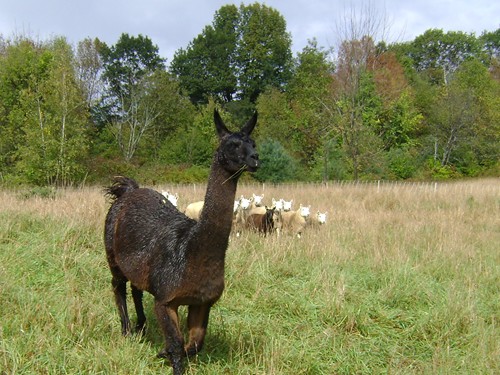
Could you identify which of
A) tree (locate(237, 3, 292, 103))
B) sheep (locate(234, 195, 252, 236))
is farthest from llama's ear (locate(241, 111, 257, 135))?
tree (locate(237, 3, 292, 103))

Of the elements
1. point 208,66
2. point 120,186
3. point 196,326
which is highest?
point 208,66

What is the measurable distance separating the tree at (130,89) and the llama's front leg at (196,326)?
97.7 feet

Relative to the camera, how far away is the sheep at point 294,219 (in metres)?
9.54

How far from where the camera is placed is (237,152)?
317 cm

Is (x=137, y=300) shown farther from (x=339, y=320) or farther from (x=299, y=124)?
(x=299, y=124)

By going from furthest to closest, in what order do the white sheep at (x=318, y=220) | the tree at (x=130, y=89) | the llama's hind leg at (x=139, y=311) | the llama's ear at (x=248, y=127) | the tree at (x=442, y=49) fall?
the tree at (x=442, y=49) → the tree at (x=130, y=89) → the white sheep at (x=318, y=220) → the llama's hind leg at (x=139, y=311) → the llama's ear at (x=248, y=127)

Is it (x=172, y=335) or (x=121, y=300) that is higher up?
(x=172, y=335)

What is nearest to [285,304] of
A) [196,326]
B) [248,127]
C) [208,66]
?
[196,326]

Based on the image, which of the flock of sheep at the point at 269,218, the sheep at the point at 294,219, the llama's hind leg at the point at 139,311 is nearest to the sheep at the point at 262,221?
the flock of sheep at the point at 269,218

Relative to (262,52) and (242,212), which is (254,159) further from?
(262,52)

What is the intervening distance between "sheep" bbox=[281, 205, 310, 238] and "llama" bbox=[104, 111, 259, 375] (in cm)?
581

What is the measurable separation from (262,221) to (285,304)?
4669 millimetres

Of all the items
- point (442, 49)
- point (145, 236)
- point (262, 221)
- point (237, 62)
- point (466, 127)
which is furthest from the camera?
point (442, 49)

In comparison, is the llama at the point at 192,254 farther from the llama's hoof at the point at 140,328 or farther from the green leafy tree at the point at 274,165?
the green leafy tree at the point at 274,165
